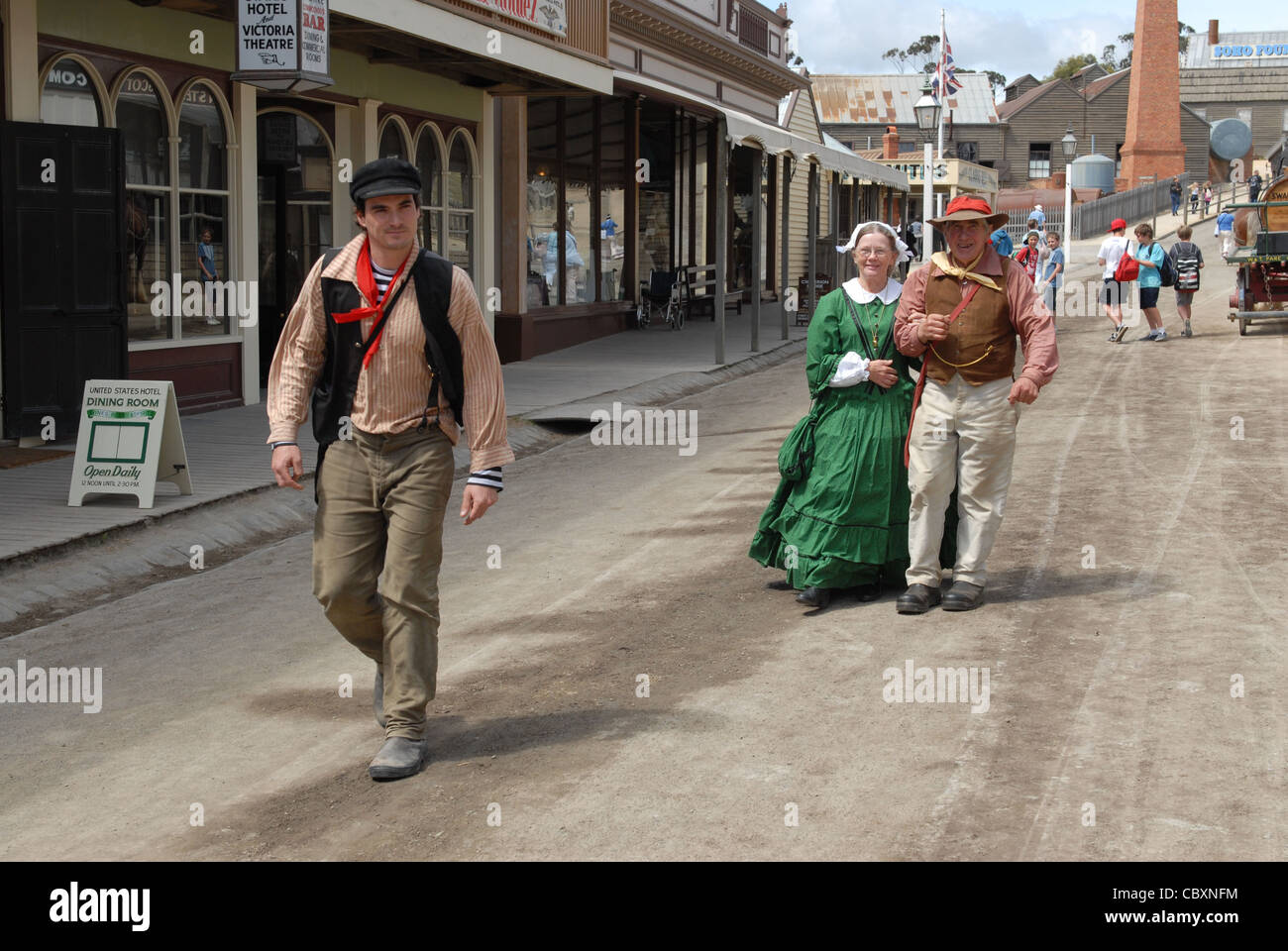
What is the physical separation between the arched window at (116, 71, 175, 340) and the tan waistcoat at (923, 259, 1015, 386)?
8094 millimetres

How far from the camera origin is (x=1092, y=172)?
68.2m

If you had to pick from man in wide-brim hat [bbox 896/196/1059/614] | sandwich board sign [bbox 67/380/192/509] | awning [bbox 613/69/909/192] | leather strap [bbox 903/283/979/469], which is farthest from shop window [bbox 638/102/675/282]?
man in wide-brim hat [bbox 896/196/1059/614]

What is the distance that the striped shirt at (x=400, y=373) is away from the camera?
4.92 meters

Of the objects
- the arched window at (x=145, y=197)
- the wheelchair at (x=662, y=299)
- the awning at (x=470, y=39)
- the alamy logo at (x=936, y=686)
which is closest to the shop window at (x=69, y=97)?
the arched window at (x=145, y=197)

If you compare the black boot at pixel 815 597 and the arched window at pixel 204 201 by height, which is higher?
the arched window at pixel 204 201

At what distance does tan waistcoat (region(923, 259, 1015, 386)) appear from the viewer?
6.69 m

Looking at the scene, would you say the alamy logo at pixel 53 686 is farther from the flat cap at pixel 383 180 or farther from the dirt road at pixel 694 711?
the flat cap at pixel 383 180

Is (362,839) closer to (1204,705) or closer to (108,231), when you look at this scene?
(1204,705)

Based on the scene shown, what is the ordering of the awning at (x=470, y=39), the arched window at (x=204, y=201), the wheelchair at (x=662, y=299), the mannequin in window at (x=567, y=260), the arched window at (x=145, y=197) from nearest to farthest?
the arched window at (x=145, y=197)
the awning at (x=470, y=39)
the arched window at (x=204, y=201)
the mannequin in window at (x=567, y=260)
the wheelchair at (x=662, y=299)

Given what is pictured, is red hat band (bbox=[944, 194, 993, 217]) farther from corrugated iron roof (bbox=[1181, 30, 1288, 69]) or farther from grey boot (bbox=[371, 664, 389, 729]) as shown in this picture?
corrugated iron roof (bbox=[1181, 30, 1288, 69])

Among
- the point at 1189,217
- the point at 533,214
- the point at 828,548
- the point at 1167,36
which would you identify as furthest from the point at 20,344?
the point at 1167,36

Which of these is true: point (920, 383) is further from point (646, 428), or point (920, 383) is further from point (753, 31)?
point (753, 31)

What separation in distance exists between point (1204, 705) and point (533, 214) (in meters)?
17.0
